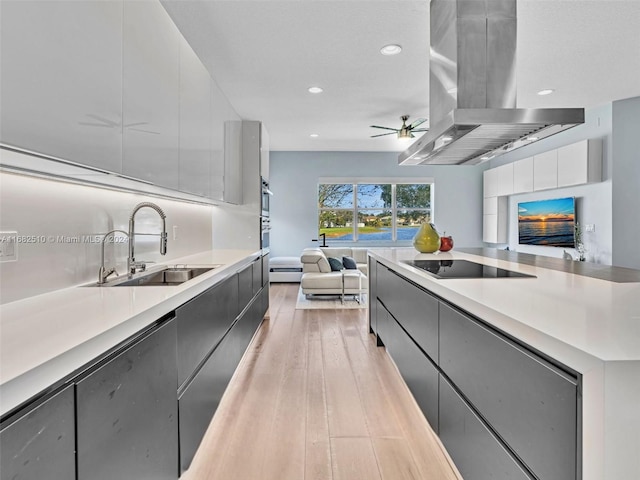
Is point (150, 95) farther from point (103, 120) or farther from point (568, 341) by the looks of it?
point (568, 341)

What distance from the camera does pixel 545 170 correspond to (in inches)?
229

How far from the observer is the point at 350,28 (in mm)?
2867

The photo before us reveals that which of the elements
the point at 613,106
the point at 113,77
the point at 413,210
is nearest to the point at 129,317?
the point at 113,77

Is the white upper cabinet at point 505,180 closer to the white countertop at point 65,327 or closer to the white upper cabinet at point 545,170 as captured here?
the white upper cabinet at point 545,170

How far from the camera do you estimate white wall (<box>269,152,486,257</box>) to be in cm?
809

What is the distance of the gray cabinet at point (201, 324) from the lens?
153 centimetres

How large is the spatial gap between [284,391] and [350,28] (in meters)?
2.62

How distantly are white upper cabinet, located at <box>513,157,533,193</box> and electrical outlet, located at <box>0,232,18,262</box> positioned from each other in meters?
6.63

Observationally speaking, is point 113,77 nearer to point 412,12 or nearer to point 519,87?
point 412,12

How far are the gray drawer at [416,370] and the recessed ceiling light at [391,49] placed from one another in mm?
2154

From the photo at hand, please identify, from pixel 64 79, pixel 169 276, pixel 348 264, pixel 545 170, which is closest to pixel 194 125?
pixel 169 276

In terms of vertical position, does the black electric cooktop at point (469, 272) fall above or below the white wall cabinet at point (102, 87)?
below

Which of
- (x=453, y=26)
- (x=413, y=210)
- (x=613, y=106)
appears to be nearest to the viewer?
(x=453, y=26)

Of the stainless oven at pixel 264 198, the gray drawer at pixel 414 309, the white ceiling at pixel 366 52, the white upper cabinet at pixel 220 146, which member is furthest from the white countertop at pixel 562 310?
the stainless oven at pixel 264 198
